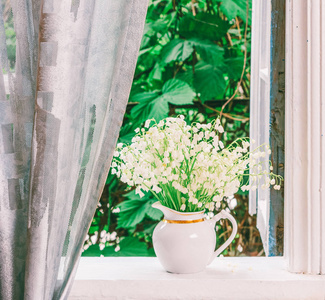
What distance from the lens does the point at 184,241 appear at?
105 cm

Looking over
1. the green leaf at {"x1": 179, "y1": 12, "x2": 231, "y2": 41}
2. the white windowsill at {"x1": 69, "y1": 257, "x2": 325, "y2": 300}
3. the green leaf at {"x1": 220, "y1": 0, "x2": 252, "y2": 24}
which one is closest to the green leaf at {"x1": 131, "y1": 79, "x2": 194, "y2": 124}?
the green leaf at {"x1": 179, "y1": 12, "x2": 231, "y2": 41}

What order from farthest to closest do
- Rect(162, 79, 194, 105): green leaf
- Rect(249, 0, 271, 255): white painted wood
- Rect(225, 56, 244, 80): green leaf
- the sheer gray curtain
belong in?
Rect(225, 56, 244, 80): green leaf → Rect(162, 79, 194, 105): green leaf → Rect(249, 0, 271, 255): white painted wood → the sheer gray curtain

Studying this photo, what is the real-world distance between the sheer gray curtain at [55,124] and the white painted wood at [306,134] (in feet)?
1.26

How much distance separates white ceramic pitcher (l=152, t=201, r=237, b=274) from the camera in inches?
41.4

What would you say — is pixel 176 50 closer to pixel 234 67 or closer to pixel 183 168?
pixel 234 67

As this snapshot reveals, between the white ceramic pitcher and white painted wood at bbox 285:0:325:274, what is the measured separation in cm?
21

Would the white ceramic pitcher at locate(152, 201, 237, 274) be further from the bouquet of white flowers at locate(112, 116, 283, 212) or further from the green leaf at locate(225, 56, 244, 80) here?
the green leaf at locate(225, 56, 244, 80)

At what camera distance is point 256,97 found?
5.12 feet

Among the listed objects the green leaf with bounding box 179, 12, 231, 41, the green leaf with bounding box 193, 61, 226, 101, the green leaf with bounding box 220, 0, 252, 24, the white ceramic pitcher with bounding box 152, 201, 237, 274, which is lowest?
the white ceramic pitcher with bounding box 152, 201, 237, 274

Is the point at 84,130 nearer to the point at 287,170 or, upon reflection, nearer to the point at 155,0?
the point at 287,170

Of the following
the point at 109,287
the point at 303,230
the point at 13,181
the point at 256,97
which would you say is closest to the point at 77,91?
the point at 13,181

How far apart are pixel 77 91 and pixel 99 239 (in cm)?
180

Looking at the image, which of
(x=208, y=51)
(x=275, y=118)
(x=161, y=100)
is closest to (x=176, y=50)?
(x=208, y=51)

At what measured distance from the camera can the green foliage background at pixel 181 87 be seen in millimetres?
2039
